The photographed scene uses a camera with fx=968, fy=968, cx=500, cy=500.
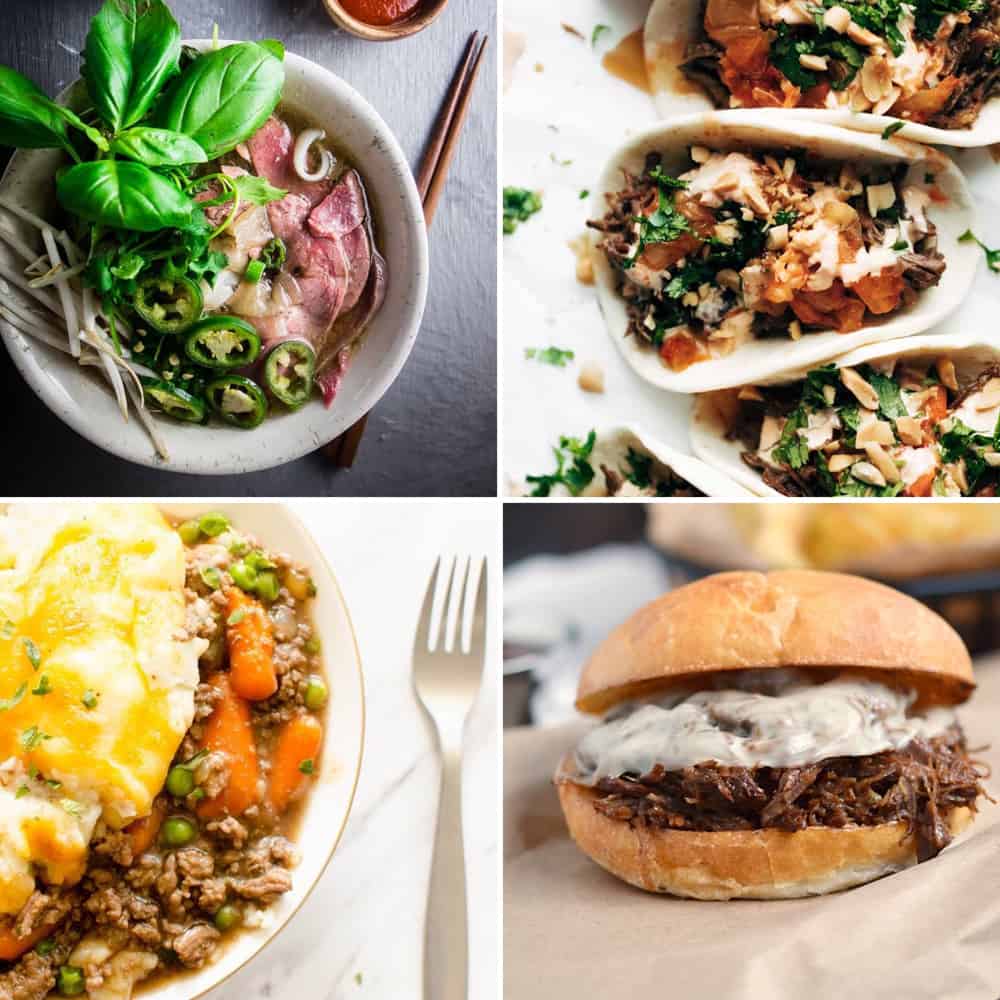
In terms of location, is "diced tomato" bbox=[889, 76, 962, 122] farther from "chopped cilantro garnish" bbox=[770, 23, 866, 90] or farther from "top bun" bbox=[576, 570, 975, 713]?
"top bun" bbox=[576, 570, 975, 713]

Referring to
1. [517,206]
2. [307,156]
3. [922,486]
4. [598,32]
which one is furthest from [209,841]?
[598,32]

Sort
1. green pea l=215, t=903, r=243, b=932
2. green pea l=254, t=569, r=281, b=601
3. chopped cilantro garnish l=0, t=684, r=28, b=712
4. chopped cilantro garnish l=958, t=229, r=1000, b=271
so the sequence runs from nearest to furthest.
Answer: chopped cilantro garnish l=0, t=684, r=28, b=712, green pea l=215, t=903, r=243, b=932, green pea l=254, t=569, r=281, b=601, chopped cilantro garnish l=958, t=229, r=1000, b=271

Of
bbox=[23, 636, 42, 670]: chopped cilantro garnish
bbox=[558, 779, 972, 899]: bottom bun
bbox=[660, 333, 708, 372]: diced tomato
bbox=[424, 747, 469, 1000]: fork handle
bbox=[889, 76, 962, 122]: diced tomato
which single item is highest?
bbox=[889, 76, 962, 122]: diced tomato

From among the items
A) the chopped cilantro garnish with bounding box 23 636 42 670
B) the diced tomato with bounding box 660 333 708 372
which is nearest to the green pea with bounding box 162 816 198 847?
the chopped cilantro garnish with bounding box 23 636 42 670

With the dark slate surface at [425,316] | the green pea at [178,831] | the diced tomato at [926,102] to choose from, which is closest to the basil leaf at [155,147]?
the dark slate surface at [425,316]

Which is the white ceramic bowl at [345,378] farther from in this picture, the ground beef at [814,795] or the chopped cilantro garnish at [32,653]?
the ground beef at [814,795]

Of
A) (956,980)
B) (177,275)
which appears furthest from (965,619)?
(177,275)

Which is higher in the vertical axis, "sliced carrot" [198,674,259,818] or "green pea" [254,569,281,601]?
→ "green pea" [254,569,281,601]

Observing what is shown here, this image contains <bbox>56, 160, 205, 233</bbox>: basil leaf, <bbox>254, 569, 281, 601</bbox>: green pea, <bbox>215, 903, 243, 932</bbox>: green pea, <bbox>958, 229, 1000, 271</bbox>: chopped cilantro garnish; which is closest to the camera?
<bbox>56, 160, 205, 233</bbox>: basil leaf

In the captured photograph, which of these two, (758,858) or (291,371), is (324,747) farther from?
(758,858)
